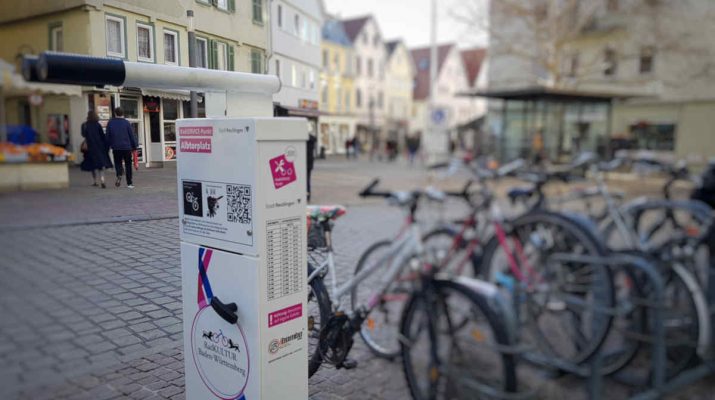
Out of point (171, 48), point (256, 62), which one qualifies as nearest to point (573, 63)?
point (256, 62)

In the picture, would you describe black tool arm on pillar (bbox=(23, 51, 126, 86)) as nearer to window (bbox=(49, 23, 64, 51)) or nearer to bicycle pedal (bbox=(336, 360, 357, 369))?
window (bbox=(49, 23, 64, 51))

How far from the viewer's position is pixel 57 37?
1.87 m

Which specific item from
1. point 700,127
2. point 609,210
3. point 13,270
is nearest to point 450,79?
point 700,127

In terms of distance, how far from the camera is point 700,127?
21.0 metres

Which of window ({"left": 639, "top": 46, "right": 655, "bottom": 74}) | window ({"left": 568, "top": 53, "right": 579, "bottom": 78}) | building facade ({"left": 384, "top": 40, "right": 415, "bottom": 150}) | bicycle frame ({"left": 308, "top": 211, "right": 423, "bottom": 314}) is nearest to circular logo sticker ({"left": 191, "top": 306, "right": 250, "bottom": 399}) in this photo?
bicycle frame ({"left": 308, "top": 211, "right": 423, "bottom": 314})

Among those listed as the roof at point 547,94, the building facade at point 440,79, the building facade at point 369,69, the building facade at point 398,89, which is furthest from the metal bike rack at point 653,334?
the building facade at point 440,79

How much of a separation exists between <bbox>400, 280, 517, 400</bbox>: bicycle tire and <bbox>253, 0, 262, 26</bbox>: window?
64.4 inches

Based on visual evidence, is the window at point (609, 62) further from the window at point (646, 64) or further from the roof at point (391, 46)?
the roof at point (391, 46)

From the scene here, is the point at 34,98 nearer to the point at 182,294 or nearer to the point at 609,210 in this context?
the point at 182,294

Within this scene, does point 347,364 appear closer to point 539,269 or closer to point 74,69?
point 539,269

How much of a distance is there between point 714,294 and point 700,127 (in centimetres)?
2124

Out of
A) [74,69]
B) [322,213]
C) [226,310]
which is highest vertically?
[74,69]

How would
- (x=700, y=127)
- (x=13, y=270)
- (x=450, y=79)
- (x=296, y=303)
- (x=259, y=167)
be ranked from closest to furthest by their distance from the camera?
(x=13, y=270)
(x=259, y=167)
(x=296, y=303)
(x=700, y=127)
(x=450, y=79)

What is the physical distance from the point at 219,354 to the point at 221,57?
1.34 meters
